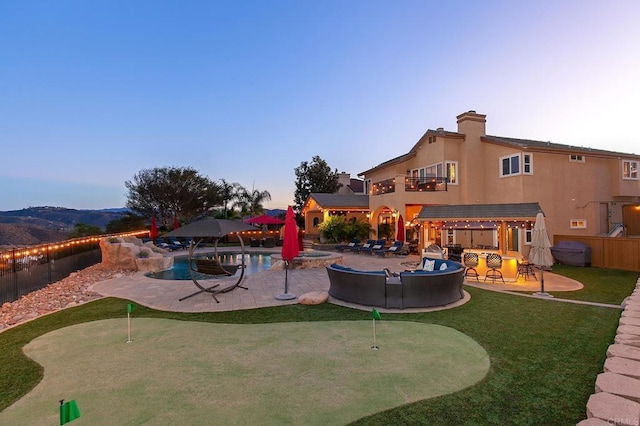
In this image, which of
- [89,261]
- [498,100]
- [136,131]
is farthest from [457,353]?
[136,131]

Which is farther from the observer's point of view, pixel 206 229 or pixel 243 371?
pixel 206 229

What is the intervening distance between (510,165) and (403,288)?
16.2m

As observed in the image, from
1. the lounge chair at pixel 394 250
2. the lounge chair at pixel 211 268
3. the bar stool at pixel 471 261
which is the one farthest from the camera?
the lounge chair at pixel 394 250

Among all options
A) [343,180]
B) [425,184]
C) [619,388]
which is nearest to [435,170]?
[425,184]

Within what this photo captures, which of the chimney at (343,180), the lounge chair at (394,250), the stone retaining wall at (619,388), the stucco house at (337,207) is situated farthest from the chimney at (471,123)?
the chimney at (343,180)

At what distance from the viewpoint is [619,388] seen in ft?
13.1

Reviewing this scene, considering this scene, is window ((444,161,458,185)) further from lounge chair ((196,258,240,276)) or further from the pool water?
lounge chair ((196,258,240,276))

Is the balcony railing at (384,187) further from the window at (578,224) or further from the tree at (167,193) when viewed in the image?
the tree at (167,193)

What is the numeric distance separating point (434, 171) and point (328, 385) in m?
21.8

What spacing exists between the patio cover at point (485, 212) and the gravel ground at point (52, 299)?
15.8m

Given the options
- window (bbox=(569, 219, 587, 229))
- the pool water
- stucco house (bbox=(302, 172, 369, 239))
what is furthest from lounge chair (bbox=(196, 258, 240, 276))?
window (bbox=(569, 219, 587, 229))

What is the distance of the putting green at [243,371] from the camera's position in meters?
3.84

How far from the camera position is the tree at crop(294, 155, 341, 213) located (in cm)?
4466

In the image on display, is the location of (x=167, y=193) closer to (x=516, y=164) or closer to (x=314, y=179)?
(x=314, y=179)
